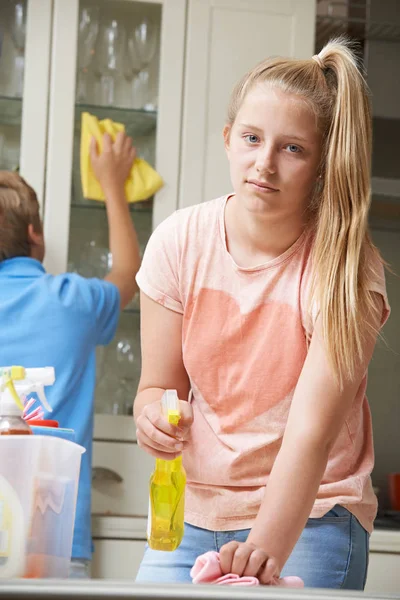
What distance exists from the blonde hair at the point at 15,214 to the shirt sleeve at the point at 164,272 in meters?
0.86

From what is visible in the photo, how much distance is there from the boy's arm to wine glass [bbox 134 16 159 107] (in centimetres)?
16

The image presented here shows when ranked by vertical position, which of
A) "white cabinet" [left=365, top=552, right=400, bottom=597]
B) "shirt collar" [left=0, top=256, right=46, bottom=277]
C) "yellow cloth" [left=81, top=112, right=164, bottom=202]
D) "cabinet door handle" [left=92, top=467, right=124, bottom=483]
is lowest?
"white cabinet" [left=365, top=552, right=400, bottom=597]

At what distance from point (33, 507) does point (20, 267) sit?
128cm

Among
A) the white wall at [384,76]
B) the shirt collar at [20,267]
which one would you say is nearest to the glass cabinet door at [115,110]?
the shirt collar at [20,267]

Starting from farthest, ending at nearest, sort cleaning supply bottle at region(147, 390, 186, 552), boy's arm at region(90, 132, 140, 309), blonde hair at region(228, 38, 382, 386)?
boy's arm at region(90, 132, 140, 309) < blonde hair at region(228, 38, 382, 386) < cleaning supply bottle at region(147, 390, 186, 552)

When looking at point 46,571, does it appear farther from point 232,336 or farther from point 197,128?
point 197,128

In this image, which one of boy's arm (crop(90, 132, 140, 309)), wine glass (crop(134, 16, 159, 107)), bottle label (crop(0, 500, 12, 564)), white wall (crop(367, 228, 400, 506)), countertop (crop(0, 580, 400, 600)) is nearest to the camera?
countertop (crop(0, 580, 400, 600))

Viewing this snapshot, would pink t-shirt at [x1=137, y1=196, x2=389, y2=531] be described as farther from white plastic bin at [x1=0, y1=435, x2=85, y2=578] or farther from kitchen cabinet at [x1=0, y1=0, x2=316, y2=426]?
kitchen cabinet at [x1=0, y1=0, x2=316, y2=426]

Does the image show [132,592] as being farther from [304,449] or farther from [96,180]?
[96,180]

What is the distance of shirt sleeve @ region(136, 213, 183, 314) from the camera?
48.2 inches

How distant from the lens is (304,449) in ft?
3.36

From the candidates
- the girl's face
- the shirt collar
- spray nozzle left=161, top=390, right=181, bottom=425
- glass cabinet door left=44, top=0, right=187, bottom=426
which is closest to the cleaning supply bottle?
spray nozzle left=161, top=390, right=181, bottom=425

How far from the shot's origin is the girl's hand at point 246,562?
822 mm

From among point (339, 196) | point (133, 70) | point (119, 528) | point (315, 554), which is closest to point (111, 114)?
point (133, 70)
